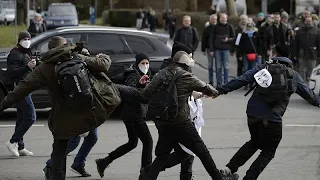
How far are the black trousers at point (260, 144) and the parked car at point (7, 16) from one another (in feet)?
74.4

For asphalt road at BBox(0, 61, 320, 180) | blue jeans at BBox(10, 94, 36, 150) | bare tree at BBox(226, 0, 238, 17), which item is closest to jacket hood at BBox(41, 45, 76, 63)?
asphalt road at BBox(0, 61, 320, 180)

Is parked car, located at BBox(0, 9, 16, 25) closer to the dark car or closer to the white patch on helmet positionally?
the dark car

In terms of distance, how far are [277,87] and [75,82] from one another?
2213 millimetres

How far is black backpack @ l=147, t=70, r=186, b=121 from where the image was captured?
7422mm

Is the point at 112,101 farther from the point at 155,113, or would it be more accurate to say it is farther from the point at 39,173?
the point at 39,173

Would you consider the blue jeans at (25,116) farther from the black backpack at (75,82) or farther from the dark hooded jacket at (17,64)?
the black backpack at (75,82)

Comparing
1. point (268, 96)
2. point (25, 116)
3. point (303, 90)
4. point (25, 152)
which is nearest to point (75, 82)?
point (268, 96)

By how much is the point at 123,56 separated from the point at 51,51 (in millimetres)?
6555

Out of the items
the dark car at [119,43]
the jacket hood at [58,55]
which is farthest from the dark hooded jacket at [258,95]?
the dark car at [119,43]

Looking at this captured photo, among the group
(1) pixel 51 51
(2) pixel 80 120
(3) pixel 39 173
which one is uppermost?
(1) pixel 51 51

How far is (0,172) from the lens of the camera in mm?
9281

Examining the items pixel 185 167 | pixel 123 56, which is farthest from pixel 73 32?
pixel 185 167

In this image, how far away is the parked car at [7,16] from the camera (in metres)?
33.0

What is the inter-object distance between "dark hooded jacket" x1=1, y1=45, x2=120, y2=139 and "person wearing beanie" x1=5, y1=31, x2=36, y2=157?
8.45ft
